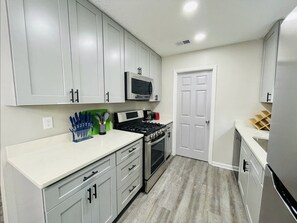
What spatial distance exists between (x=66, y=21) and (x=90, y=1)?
44 cm

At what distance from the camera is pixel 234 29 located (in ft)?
6.57

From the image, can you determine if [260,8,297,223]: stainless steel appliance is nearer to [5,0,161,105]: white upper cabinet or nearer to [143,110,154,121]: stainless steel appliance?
[5,0,161,105]: white upper cabinet

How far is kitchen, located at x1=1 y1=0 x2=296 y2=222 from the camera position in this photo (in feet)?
3.42

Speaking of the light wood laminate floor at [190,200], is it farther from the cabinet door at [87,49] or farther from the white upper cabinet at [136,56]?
the white upper cabinet at [136,56]

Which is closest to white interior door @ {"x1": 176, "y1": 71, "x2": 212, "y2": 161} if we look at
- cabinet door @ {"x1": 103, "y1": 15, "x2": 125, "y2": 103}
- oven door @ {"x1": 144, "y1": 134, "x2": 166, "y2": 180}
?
oven door @ {"x1": 144, "y1": 134, "x2": 166, "y2": 180}

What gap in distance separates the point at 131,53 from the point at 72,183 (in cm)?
195

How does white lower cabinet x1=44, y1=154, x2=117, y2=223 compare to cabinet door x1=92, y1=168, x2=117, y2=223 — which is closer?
white lower cabinet x1=44, y1=154, x2=117, y2=223

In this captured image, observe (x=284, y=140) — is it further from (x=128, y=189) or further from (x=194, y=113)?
(x=194, y=113)

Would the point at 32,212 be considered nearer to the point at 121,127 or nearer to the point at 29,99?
the point at 29,99

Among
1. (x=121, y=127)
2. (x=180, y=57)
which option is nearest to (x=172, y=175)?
(x=121, y=127)

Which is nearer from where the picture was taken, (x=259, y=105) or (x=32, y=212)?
(x=32, y=212)

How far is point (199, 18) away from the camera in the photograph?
1729mm

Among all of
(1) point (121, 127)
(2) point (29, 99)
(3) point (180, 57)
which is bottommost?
(1) point (121, 127)

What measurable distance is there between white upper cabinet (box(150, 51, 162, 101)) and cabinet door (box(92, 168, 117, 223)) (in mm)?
1928
